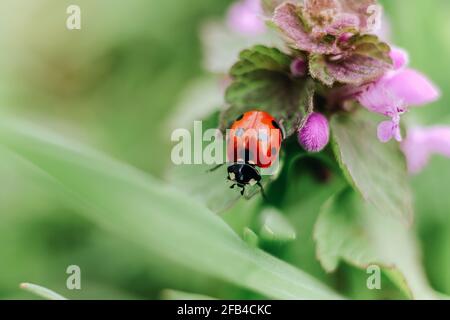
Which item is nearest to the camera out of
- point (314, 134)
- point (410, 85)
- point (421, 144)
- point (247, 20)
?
point (314, 134)

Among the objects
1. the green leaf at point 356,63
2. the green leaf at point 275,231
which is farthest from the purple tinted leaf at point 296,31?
the green leaf at point 275,231

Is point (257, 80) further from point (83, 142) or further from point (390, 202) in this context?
point (83, 142)

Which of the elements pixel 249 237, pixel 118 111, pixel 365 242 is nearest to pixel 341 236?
pixel 365 242

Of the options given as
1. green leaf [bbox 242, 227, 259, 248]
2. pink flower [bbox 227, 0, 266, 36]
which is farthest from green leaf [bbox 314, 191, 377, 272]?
pink flower [bbox 227, 0, 266, 36]

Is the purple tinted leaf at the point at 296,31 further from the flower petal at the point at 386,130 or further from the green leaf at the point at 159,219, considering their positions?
the green leaf at the point at 159,219

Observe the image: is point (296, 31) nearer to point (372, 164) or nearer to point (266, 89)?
point (266, 89)
